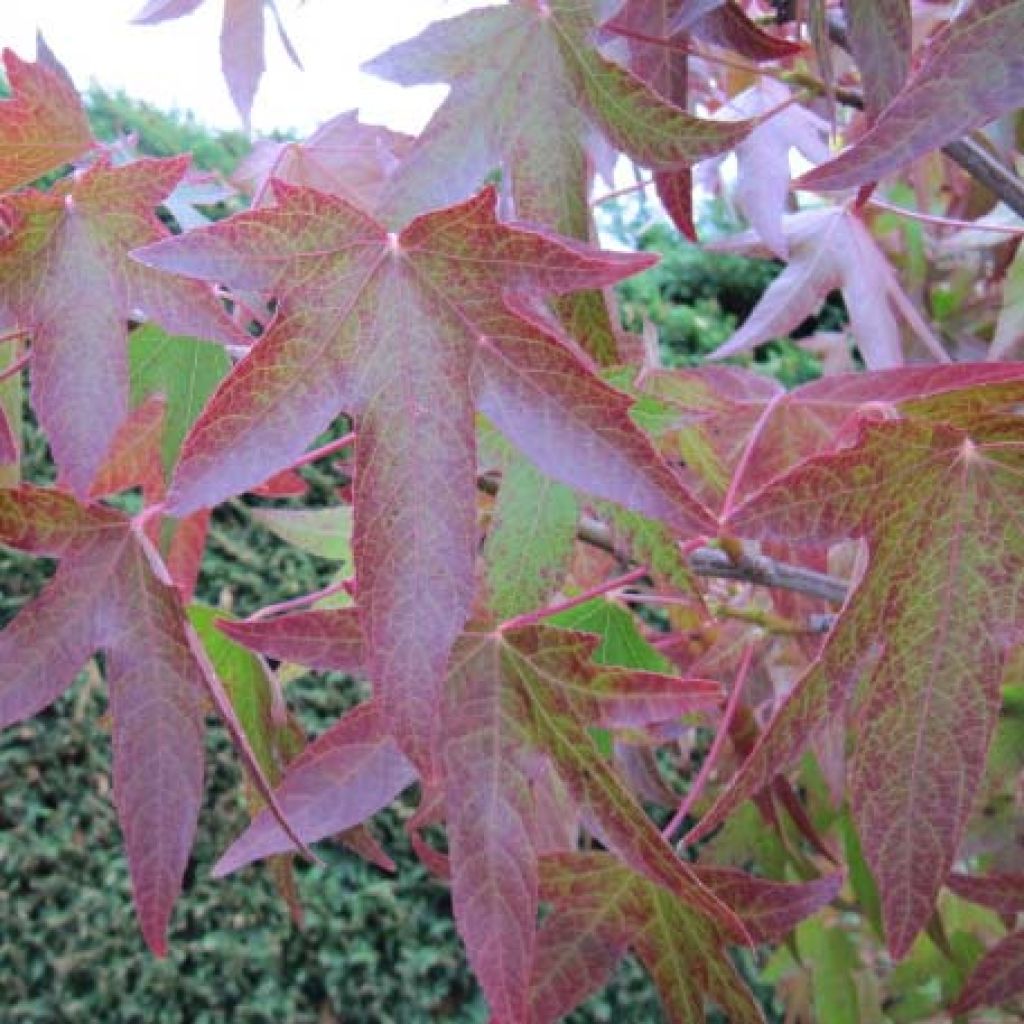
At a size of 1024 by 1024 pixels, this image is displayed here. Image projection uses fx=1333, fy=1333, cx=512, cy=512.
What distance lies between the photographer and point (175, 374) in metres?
0.63

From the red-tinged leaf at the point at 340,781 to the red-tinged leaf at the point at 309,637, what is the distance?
0.13ft

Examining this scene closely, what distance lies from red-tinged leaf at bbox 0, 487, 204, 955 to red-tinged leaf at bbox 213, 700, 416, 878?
0.07m

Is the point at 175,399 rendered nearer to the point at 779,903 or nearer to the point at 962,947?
the point at 779,903

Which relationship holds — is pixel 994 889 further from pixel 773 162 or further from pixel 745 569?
pixel 773 162

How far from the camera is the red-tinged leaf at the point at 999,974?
29.2 inches

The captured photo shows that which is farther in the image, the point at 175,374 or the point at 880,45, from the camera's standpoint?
the point at 175,374

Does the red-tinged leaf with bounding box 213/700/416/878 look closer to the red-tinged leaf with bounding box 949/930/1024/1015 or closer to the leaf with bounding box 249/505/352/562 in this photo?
the leaf with bounding box 249/505/352/562

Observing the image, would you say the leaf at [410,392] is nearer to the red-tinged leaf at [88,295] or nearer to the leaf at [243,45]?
the red-tinged leaf at [88,295]

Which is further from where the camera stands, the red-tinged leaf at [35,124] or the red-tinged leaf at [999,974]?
the red-tinged leaf at [999,974]

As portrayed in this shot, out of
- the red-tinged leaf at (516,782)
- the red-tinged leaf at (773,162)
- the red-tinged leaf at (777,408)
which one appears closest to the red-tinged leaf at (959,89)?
the red-tinged leaf at (777,408)

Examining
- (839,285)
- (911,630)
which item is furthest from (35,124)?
(839,285)

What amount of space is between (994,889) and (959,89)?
465mm

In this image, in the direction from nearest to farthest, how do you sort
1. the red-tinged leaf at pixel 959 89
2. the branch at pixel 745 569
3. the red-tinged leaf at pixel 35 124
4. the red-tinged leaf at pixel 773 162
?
the red-tinged leaf at pixel 959 89
the red-tinged leaf at pixel 35 124
the branch at pixel 745 569
the red-tinged leaf at pixel 773 162

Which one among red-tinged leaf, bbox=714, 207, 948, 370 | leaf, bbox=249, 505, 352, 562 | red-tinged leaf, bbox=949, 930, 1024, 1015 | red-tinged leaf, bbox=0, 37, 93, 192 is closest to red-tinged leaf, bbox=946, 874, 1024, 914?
red-tinged leaf, bbox=949, 930, 1024, 1015
